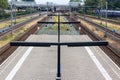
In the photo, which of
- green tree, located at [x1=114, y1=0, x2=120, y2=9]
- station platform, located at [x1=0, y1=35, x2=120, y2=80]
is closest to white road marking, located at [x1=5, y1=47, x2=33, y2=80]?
station platform, located at [x1=0, y1=35, x2=120, y2=80]

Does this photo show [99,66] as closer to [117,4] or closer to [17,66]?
[17,66]

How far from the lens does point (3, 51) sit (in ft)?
96.4

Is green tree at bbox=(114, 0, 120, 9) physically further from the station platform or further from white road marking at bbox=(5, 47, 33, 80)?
white road marking at bbox=(5, 47, 33, 80)

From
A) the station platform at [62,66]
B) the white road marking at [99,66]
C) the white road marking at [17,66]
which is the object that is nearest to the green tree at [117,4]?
the station platform at [62,66]

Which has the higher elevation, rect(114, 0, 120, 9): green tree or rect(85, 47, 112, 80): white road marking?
rect(114, 0, 120, 9): green tree

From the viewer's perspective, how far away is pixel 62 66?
21516mm

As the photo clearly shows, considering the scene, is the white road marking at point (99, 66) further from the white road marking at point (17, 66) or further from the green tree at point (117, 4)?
the green tree at point (117, 4)

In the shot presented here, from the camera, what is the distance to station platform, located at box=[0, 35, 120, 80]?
18.4m

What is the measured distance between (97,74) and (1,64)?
7291 mm

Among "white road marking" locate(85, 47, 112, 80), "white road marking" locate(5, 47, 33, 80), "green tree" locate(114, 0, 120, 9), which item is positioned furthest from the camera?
"green tree" locate(114, 0, 120, 9)

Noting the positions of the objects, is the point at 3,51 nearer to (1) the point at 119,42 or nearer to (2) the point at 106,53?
(2) the point at 106,53

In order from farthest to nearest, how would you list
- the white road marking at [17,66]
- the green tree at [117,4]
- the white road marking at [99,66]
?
the green tree at [117,4]
the white road marking at [99,66]
the white road marking at [17,66]

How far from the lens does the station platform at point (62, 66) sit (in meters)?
18.4

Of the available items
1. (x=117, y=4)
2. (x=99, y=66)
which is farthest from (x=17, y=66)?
(x=117, y=4)
